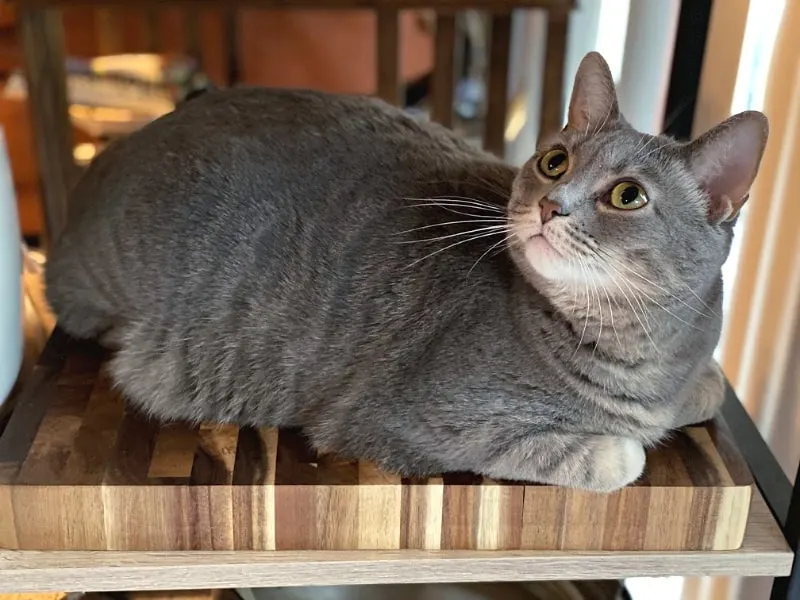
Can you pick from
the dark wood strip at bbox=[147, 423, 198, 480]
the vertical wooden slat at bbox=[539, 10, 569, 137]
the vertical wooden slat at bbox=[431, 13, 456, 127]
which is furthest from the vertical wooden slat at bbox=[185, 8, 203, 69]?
the dark wood strip at bbox=[147, 423, 198, 480]

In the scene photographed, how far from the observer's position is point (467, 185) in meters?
0.95

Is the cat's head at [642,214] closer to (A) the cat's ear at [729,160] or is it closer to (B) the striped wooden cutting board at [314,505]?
(A) the cat's ear at [729,160]

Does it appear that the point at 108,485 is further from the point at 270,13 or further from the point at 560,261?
the point at 270,13

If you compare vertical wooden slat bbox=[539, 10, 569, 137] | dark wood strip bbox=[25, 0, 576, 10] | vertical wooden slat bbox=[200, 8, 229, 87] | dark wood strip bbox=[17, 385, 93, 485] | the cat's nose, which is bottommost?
vertical wooden slat bbox=[200, 8, 229, 87]

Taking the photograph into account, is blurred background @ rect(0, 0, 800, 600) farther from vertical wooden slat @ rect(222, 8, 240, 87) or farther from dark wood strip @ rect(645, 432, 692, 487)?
dark wood strip @ rect(645, 432, 692, 487)

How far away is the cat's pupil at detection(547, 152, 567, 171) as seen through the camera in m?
0.85

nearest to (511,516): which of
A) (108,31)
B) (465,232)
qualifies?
(465,232)

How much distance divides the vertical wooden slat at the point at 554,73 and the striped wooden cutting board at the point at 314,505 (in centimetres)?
88

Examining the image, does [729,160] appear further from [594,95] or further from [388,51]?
[388,51]

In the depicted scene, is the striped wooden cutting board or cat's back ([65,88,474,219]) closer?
the striped wooden cutting board

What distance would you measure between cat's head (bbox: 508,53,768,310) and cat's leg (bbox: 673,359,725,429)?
0.50ft

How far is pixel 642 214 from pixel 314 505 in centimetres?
37

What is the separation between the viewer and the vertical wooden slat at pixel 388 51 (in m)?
1.54

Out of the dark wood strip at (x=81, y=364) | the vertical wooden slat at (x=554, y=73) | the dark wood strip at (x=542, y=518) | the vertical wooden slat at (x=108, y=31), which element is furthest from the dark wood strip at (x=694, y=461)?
the vertical wooden slat at (x=108, y=31)
